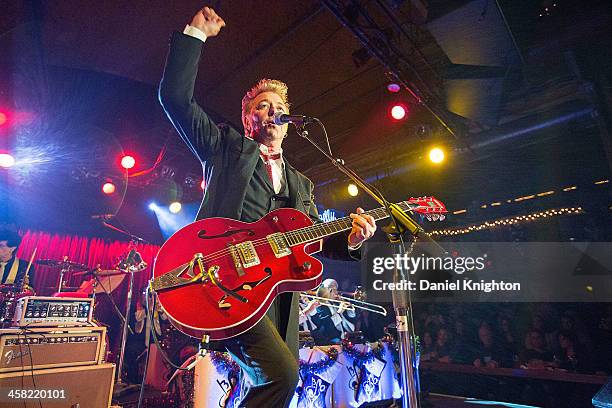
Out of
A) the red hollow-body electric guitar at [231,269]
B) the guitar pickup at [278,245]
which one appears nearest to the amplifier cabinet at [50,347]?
the red hollow-body electric guitar at [231,269]

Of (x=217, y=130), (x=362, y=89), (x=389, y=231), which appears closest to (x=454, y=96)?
(x=362, y=89)

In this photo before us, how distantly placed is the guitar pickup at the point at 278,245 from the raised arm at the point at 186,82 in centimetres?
69

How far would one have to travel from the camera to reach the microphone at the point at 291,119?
2.29 meters

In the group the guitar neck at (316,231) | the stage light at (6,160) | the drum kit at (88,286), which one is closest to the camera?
the guitar neck at (316,231)

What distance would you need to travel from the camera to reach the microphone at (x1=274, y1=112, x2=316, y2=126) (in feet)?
7.52

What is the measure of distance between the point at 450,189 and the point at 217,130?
32.1ft

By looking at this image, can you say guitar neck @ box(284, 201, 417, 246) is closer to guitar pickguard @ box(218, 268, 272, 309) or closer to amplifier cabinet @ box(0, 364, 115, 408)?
guitar pickguard @ box(218, 268, 272, 309)

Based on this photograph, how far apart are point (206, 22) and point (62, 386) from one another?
3.78m

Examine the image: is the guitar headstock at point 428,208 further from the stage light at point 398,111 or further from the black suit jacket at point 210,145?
the stage light at point 398,111

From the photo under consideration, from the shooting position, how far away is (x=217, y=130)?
2.23 m

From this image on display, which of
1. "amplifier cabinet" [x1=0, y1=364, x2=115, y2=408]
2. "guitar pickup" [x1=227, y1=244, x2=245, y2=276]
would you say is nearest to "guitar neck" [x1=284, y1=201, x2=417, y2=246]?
"guitar pickup" [x1=227, y1=244, x2=245, y2=276]

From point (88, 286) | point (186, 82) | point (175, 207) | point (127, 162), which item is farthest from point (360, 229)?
point (175, 207)

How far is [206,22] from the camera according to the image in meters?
2.10

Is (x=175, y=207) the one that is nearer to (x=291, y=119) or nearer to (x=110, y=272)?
(x=110, y=272)
